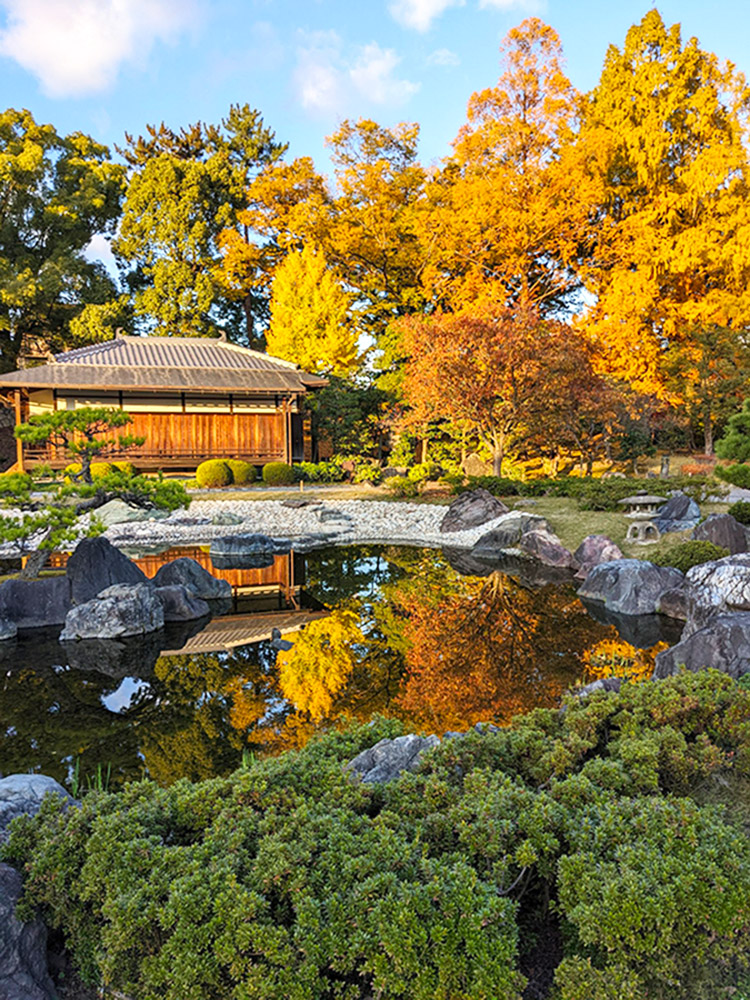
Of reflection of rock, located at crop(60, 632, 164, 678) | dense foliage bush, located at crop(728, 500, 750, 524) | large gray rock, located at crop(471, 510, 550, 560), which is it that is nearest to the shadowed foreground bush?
reflection of rock, located at crop(60, 632, 164, 678)

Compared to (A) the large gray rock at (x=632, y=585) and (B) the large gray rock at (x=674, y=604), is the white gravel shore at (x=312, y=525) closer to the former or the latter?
(A) the large gray rock at (x=632, y=585)

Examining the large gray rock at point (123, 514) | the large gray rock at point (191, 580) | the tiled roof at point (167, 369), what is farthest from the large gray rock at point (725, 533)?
the tiled roof at point (167, 369)

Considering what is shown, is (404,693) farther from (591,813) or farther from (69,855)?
(69,855)

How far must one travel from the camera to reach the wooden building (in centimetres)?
2056

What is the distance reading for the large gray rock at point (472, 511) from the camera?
44.1 ft

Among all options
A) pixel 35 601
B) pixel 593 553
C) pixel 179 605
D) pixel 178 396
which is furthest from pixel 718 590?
pixel 178 396

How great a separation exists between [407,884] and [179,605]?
19.8 ft

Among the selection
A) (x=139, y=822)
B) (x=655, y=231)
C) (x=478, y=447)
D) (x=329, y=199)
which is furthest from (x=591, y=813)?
(x=329, y=199)

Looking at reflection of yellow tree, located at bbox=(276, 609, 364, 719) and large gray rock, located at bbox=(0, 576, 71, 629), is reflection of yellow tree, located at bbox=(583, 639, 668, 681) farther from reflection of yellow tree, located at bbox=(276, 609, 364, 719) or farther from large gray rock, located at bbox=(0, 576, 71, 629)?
large gray rock, located at bbox=(0, 576, 71, 629)

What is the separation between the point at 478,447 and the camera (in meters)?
20.3

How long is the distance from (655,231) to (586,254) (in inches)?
131

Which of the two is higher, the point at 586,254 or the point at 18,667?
the point at 586,254

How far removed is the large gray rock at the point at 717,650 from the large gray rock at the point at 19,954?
3.87 metres

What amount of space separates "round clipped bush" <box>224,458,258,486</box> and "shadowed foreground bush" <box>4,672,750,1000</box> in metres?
17.7
